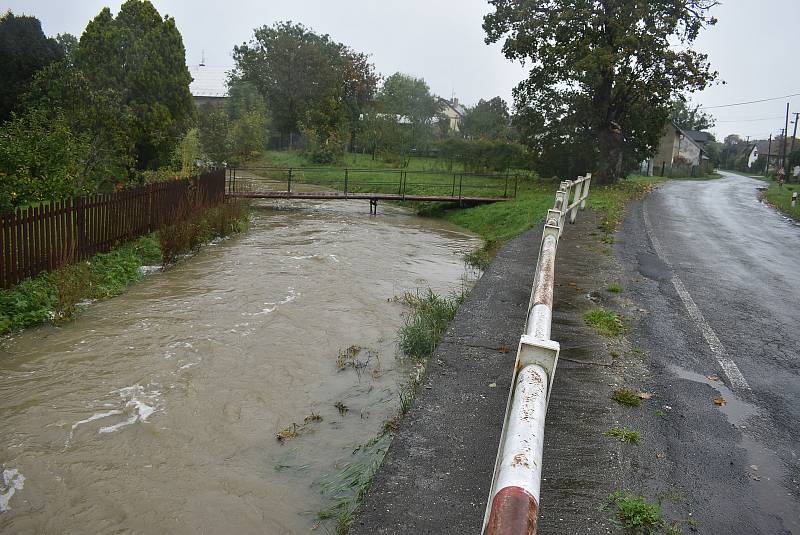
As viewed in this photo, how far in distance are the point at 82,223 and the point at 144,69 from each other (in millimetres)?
11239

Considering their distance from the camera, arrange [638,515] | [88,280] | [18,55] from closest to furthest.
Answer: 1. [638,515]
2. [88,280]
3. [18,55]

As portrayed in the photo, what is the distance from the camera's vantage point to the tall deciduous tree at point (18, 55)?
19.0 meters

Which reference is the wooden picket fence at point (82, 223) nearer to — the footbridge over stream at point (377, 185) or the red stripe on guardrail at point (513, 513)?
the footbridge over stream at point (377, 185)

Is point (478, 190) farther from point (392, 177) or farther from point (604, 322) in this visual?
point (604, 322)

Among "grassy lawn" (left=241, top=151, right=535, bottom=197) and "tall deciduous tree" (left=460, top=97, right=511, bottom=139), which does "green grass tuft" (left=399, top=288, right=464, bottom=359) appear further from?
"tall deciduous tree" (left=460, top=97, right=511, bottom=139)

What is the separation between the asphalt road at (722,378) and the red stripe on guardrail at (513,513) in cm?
210

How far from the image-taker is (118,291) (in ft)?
31.9

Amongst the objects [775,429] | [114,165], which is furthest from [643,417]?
[114,165]

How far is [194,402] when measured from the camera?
19.8 ft

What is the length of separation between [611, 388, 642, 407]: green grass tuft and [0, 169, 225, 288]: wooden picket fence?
25.0 feet

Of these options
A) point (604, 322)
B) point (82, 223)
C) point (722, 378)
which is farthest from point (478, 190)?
point (722, 378)

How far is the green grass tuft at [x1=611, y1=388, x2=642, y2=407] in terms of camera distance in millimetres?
4535

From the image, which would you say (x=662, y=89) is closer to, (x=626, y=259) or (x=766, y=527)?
(x=626, y=259)

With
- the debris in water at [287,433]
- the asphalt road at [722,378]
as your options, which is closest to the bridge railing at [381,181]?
the asphalt road at [722,378]
